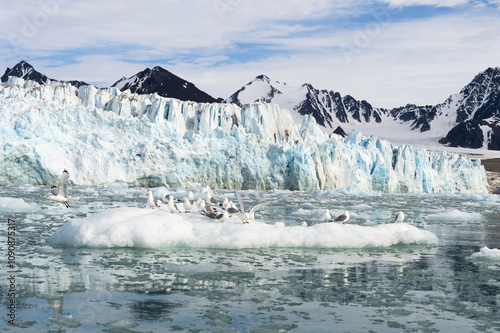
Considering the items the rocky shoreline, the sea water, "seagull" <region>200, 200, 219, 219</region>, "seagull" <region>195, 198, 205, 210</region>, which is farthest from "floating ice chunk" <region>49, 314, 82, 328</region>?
the rocky shoreline

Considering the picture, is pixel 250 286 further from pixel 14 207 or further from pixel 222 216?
pixel 14 207

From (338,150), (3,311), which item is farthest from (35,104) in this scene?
(3,311)

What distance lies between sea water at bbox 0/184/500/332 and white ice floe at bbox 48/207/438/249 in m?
0.07

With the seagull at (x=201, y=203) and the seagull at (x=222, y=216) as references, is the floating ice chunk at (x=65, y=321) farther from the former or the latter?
the seagull at (x=201, y=203)

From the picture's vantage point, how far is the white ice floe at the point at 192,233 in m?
12.3

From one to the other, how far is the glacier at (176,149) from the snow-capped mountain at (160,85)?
50283 millimetres

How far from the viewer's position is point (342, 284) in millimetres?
9227

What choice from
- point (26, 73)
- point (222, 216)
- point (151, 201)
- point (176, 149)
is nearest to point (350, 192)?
point (176, 149)

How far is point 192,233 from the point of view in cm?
1280

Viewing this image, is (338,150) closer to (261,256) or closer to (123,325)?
(261,256)

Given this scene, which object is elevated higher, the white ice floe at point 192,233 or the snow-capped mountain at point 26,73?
the snow-capped mountain at point 26,73

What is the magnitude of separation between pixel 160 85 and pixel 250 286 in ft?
352

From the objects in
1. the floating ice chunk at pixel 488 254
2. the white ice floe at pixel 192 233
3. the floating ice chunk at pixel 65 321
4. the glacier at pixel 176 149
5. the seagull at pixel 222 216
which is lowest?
the floating ice chunk at pixel 65 321

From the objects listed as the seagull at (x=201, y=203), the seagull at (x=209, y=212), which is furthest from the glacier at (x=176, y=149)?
the seagull at (x=209, y=212)
